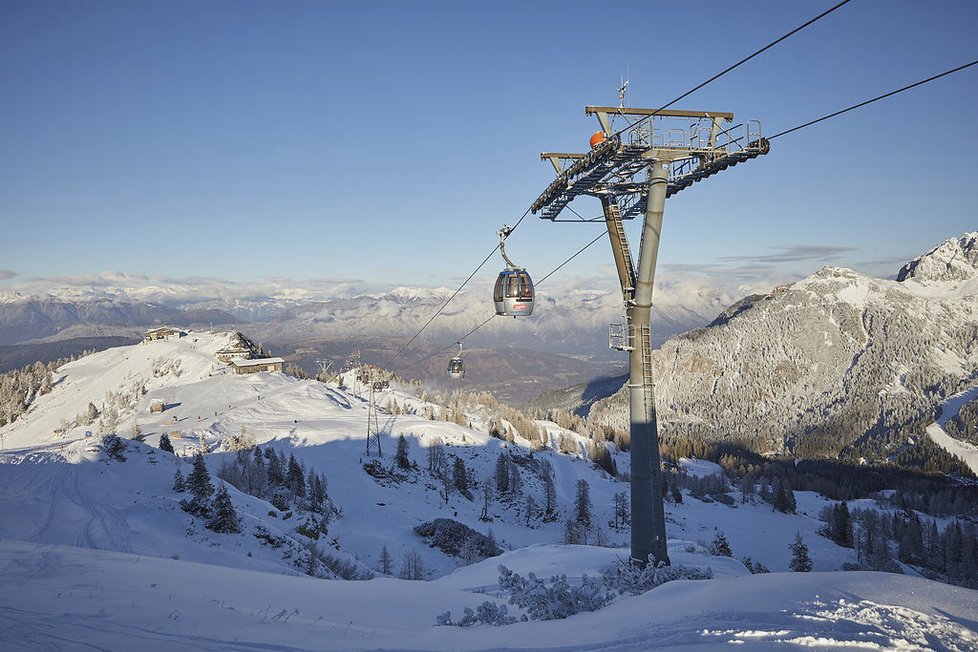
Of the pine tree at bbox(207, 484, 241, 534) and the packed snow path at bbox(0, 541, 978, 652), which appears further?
the pine tree at bbox(207, 484, 241, 534)

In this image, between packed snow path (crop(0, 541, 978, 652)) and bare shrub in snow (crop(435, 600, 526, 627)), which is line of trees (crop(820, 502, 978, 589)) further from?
bare shrub in snow (crop(435, 600, 526, 627))

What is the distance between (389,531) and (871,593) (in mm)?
51913

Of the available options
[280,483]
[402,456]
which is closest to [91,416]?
[402,456]

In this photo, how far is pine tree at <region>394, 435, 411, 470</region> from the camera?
84.7 metres

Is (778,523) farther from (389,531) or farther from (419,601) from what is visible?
(419,601)

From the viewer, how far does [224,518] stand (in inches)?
1179

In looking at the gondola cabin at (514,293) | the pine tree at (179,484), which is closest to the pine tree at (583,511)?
the pine tree at (179,484)

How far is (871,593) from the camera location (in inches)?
394

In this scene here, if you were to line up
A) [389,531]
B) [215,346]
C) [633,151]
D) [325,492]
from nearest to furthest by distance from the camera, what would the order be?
[633,151]
[389,531]
[325,492]
[215,346]

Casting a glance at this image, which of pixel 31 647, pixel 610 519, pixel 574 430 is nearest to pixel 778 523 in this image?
pixel 610 519

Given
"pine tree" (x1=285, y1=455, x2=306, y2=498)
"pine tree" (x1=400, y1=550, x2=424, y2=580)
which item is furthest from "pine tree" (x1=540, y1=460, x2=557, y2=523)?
"pine tree" (x1=400, y1=550, x2=424, y2=580)

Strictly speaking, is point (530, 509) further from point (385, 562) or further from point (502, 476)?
point (385, 562)

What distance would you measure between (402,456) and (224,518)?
5698 cm

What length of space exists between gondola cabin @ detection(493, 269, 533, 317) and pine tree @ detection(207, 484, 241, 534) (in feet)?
65.9
